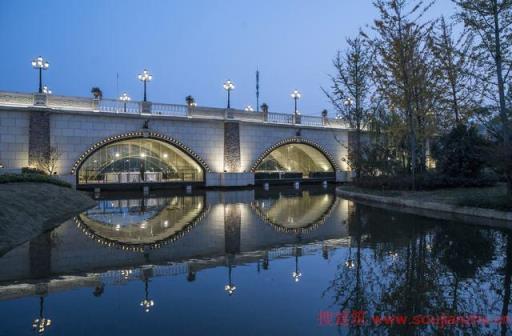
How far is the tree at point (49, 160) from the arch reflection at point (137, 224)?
9.09 metres

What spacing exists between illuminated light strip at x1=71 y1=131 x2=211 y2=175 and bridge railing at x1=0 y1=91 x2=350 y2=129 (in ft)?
5.56

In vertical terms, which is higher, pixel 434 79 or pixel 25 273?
pixel 434 79

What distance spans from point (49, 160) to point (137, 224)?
52.8ft

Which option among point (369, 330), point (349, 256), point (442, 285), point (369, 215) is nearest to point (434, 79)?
point (369, 215)

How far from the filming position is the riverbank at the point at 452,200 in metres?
13.6

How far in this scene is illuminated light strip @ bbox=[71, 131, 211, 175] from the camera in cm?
2836

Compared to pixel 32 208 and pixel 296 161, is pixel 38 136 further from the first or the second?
pixel 296 161

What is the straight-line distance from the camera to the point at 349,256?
28.7ft

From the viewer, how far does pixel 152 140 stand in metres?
34.5

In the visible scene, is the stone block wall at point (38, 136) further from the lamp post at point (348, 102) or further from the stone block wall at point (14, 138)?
the lamp post at point (348, 102)

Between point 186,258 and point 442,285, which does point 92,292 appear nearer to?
point 186,258

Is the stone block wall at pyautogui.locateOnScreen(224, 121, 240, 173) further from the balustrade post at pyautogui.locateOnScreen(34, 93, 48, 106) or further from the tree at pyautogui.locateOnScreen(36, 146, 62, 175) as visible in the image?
the balustrade post at pyautogui.locateOnScreen(34, 93, 48, 106)

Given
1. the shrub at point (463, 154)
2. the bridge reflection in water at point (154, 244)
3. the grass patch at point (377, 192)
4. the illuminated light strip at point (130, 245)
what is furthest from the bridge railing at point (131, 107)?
the shrub at point (463, 154)

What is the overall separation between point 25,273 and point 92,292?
1.86 metres
